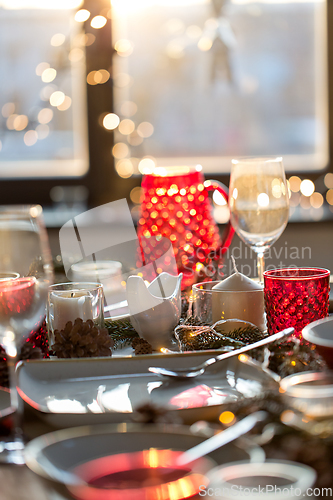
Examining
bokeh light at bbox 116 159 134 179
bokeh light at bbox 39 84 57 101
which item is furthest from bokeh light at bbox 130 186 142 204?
bokeh light at bbox 39 84 57 101

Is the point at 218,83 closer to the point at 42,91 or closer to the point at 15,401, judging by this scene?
the point at 42,91

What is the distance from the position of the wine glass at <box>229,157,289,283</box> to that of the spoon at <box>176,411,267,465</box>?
0.40 metres

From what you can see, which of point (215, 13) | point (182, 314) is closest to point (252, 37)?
point (215, 13)

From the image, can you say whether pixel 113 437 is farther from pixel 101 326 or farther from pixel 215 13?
pixel 215 13

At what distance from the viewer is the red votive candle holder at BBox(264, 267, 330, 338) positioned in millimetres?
557

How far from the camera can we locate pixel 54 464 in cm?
32

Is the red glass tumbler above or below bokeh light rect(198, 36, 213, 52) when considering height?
below

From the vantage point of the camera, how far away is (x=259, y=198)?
2.44 feet

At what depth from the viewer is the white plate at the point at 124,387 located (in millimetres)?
400

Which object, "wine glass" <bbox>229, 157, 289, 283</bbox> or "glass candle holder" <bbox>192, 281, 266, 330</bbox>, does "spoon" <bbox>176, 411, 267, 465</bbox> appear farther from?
"wine glass" <bbox>229, 157, 289, 283</bbox>

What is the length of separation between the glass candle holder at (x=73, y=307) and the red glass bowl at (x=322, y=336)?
0.24m

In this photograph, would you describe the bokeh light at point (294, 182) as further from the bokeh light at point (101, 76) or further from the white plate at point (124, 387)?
the white plate at point (124, 387)

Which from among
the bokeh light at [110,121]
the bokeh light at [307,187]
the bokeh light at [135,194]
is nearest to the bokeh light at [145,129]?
the bokeh light at [110,121]

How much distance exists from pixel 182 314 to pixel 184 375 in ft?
0.80
